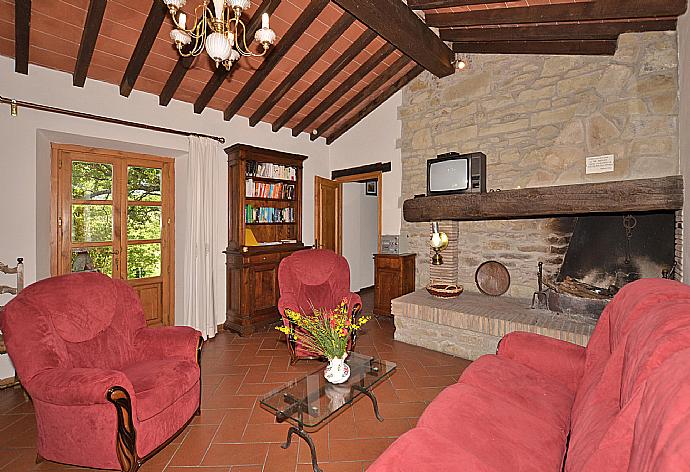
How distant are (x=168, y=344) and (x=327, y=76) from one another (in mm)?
3524

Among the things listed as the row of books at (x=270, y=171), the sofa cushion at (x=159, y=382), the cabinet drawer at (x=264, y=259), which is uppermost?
the row of books at (x=270, y=171)

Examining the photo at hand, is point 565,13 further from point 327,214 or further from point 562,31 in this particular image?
point 327,214

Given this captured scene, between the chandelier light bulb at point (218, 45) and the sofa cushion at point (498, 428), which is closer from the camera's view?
the sofa cushion at point (498, 428)

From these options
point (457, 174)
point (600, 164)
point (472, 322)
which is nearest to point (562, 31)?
point (600, 164)

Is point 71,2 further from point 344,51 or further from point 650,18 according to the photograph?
point 650,18

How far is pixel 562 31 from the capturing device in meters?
3.57

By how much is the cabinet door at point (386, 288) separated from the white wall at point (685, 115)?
120 inches

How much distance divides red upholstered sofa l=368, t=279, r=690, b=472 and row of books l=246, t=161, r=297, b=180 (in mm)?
3848

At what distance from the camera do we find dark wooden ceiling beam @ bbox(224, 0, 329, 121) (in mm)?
3527

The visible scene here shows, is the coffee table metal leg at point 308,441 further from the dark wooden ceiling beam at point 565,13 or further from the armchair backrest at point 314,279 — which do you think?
the dark wooden ceiling beam at point 565,13

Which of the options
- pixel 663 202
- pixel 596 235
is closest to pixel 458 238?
pixel 596 235

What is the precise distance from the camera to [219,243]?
4965 mm

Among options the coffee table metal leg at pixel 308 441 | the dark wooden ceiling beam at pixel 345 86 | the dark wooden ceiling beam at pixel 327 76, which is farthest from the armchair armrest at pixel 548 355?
the dark wooden ceiling beam at pixel 345 86

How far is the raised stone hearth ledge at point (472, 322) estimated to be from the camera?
3.36 metres
